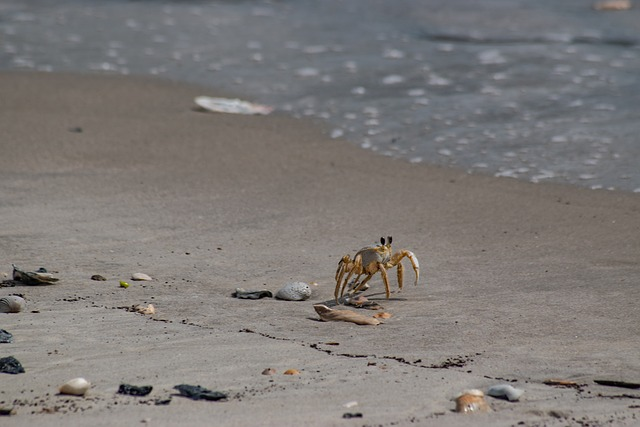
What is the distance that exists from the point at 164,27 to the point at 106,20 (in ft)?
3.23

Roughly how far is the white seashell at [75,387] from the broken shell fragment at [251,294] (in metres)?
1.48

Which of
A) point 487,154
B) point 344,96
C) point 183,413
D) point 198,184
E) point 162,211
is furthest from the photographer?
point 344,96

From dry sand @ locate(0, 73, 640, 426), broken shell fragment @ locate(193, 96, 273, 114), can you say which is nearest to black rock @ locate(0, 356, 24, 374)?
dry sand @ locate(0, 73, 640, 426)

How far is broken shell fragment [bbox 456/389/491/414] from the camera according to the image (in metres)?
3.56

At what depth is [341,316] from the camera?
4.73 metres

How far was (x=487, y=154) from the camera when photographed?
8008 millimetres

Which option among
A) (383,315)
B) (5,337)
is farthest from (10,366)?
(383,315)

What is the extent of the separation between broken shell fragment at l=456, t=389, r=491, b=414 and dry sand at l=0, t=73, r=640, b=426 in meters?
0.05

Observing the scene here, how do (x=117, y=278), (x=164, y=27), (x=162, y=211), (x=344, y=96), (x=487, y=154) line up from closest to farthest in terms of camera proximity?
(x=117, y=278) < (x=162, y=211) < (x=487, y=154) < (x=344, y=96) < (x=164, y=27)

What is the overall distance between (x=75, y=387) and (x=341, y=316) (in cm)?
148

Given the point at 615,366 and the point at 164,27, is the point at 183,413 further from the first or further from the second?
the point at 164,27

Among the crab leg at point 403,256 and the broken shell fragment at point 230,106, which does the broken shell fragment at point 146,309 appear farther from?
the broken shell fragment at point 230,106

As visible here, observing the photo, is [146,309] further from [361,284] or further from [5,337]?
[361,284]

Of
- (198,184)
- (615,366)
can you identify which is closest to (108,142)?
(198,184)
